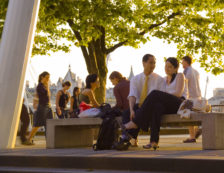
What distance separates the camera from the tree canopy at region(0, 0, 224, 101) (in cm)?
1631

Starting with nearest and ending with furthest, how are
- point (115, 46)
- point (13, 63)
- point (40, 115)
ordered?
1. point (13, 63)
2. point (40, 115)
3. point (115, 46)

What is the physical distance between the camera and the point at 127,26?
1927cm

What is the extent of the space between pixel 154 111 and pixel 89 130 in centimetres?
298

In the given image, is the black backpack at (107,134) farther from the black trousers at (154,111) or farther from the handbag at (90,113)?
the handbag at (90,113)

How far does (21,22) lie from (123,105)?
2.17 m

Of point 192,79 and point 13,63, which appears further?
point 192,79

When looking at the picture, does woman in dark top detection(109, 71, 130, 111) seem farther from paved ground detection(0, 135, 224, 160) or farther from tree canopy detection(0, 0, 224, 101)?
tree canopy detection(0, 0, 224, 101)

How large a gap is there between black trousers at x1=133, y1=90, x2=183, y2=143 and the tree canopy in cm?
813

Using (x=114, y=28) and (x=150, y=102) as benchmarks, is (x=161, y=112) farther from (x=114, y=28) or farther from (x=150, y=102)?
(x=114, y=28)

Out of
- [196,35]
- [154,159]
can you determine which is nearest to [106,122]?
[154,159]

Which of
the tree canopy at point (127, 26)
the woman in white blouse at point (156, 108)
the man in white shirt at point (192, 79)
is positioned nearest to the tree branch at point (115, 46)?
the tree canopy at point (127, 26)

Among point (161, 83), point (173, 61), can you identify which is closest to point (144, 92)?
point (161, 83)

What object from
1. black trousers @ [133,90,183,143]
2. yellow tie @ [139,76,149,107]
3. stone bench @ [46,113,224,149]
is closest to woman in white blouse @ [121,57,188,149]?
black trousers @ [133,90,183,143]

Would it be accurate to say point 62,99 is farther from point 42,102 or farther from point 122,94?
point 122,94
